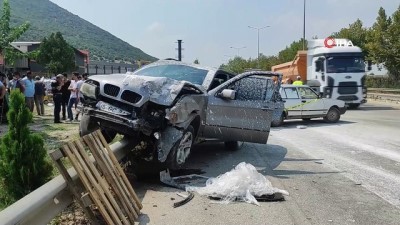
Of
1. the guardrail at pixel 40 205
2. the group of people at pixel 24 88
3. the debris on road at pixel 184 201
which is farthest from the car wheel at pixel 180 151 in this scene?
the group of people at pixel 24 88

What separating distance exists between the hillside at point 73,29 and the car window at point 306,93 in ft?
431

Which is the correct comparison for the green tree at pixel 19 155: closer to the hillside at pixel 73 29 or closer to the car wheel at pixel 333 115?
the car wheel at pixel 333 115

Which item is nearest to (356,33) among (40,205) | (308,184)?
(308,184)

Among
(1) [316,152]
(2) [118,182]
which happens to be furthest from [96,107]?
(1) [316,152]

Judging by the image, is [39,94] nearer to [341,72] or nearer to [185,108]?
[185,108]

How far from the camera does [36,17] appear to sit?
158875 millimetres

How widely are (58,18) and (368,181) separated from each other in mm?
182186

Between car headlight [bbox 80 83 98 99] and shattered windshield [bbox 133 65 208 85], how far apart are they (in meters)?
1.96

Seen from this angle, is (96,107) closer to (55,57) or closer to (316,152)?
(316,152)

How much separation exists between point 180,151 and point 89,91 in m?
1.71

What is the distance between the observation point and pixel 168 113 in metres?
6.64

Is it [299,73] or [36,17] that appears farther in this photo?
[36,17]

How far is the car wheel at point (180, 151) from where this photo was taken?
673 centimetres

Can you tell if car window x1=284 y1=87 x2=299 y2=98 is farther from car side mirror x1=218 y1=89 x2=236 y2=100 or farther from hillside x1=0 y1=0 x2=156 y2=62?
hillside x1=0 y1=0 x2=156 y2=62
